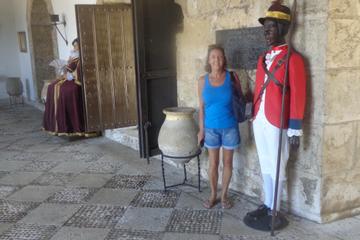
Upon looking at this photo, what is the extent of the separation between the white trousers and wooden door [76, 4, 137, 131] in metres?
2.55

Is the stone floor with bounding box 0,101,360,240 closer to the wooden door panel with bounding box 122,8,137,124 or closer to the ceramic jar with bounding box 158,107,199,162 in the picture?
the ceramic jar with bounding box 158,107,199,162

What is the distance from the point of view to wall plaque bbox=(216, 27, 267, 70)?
9.41 ft

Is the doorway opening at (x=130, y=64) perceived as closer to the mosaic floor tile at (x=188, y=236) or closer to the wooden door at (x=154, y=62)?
the wooden door at (x=154, y=62)

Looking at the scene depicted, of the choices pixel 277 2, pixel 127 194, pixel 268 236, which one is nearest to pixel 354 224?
pixel 268 236

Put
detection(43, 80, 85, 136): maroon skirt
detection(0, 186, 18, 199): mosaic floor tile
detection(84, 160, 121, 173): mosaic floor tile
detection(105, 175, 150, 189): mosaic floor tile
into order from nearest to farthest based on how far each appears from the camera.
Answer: detection(0, 186, 18, 199): mosaic floor tile, detection(105, 175, 150, 189): mosaic floor tile, detection(84, 160, 121, 173): mosaic floor tile, detection(43, 80, 85, 136): maroon skirt

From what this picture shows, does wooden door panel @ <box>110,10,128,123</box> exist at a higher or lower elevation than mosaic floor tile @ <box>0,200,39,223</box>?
higher

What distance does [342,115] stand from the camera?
2555 mm

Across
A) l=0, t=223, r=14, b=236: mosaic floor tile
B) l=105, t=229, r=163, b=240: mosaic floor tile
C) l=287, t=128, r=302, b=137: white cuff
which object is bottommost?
l=0, t=223, r=14, b=236: mosaic floor tile

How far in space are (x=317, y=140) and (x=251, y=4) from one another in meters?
1.10

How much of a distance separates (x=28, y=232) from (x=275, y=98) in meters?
1.90

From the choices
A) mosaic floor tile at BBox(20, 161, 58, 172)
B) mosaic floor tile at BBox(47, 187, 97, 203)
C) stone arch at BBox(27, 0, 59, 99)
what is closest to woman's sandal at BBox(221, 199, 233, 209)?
mosaic floor tile at BBox(47, 187, 97, 203)

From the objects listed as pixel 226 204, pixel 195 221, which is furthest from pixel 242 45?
pixel 195 221

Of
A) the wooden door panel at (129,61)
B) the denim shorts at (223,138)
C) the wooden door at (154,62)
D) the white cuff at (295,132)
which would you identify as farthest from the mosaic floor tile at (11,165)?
the white cuff at (295,132)

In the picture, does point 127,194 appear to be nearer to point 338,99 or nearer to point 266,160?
point 266,160
